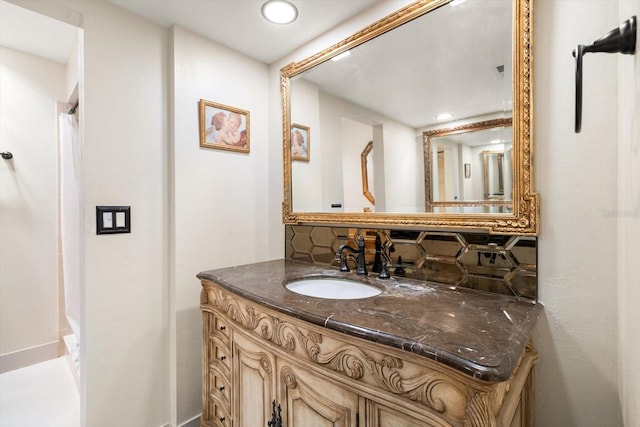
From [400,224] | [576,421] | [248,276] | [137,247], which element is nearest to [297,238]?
[248,276]

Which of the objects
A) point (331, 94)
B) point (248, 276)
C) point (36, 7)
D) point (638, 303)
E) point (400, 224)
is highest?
point (36, 7)

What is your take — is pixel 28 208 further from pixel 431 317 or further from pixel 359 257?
pixel 431 317

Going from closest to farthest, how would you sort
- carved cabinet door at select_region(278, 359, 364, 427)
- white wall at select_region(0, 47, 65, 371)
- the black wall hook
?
the black wall hook < carved cabinet door at select_region(278, 359, 364, 427) < white wall at select_region(0, 47, 65, 371)

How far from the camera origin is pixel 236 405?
116cm

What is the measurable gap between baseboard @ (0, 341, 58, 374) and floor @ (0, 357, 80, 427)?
0.03 meters

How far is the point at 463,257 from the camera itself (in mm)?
1109

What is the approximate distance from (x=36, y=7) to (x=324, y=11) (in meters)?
1.30

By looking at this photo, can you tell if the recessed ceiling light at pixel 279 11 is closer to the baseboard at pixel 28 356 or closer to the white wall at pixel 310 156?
the white wall at pixel 310 156

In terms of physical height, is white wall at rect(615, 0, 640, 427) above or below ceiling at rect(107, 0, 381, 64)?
below

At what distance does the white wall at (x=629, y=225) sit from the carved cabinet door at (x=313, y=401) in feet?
2.04

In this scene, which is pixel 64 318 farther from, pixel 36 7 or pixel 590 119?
pixel 590 119

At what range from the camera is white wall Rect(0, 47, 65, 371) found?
2049mm

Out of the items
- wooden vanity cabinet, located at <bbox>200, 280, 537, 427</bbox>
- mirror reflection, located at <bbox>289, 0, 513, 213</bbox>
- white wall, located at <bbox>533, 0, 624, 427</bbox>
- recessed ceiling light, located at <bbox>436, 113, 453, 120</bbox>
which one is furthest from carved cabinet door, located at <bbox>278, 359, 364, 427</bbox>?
recessed ceiling light, located at <bbox>436, 113, 453, 120</bbox>

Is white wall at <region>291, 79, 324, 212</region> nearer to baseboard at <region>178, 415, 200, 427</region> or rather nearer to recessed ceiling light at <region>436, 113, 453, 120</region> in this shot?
recessed ceiling light at <region>436, 113, 453, 120</region>
